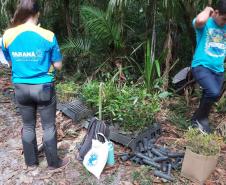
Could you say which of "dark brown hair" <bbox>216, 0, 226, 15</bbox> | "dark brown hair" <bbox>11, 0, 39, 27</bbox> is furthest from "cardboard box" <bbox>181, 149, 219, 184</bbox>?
"dark brown hair" <bbox>11, 0, 39, 27</bbox>

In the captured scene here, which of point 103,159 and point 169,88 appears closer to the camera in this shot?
point 103,159

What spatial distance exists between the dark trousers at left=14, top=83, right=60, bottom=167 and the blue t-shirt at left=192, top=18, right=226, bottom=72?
1.90 meters

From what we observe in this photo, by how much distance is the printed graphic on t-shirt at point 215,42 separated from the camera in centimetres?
429

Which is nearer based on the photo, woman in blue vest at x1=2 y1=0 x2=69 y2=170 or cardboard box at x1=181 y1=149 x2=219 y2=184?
woman in blue vest at x1=2 y1=0 x2=69 y2=170

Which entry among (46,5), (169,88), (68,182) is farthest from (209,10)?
(46,5)

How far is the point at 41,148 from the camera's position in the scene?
4.36 metres

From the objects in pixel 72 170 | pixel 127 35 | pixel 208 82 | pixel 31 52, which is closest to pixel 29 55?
pixel 31 52

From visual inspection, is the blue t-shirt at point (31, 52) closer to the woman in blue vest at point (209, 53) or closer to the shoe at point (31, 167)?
the shoe at point (31, 167)

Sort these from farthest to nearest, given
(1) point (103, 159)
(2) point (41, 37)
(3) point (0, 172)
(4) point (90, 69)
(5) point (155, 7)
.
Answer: (4) point (90, 69) → (5) point (155, 7) → (3) point (0, 172) → (1) point (103, 159) → (2) point (41, 37)

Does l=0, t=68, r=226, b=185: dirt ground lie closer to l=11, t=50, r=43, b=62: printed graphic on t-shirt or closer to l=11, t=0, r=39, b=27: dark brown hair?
l=11, t=50, r=43, b=62: printed graphic on t-shirt

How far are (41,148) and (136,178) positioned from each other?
1.27 m

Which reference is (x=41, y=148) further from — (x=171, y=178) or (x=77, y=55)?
(x=77, y=55)

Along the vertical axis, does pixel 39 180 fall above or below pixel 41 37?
Result: below

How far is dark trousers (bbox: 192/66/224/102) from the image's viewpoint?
14.3 feet
